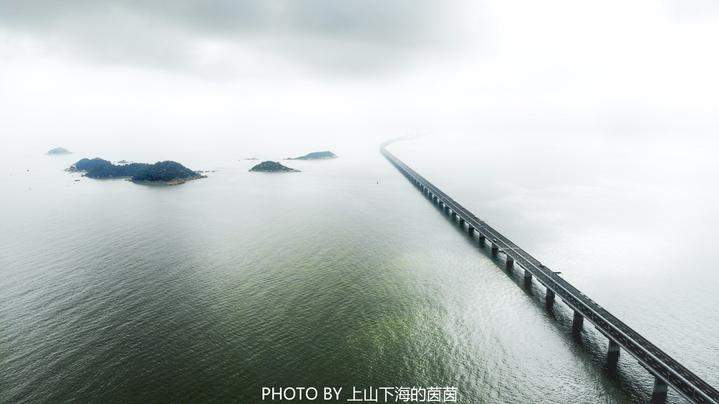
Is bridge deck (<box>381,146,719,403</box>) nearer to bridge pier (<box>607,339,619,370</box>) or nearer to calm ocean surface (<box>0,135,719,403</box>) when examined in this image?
bridge pier (<box>607,339,619,370</box>)

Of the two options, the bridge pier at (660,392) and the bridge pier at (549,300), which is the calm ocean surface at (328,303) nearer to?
the bridge pier at (549,300)

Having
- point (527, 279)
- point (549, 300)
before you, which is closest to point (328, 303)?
point (549, 300)

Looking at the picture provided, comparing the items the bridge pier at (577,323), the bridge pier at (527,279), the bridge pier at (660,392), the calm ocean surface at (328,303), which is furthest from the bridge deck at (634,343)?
the calm ocean surface at (328,303)

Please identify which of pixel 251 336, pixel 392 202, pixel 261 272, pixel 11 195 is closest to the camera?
pixel 251 336

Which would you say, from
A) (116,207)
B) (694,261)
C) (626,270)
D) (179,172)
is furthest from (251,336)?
(179,172)

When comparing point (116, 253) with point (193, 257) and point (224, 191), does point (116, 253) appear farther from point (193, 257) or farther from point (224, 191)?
point (224, 191)

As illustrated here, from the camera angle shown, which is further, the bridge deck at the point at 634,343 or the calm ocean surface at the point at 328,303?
the calm ocean surface at the point at 328,303
